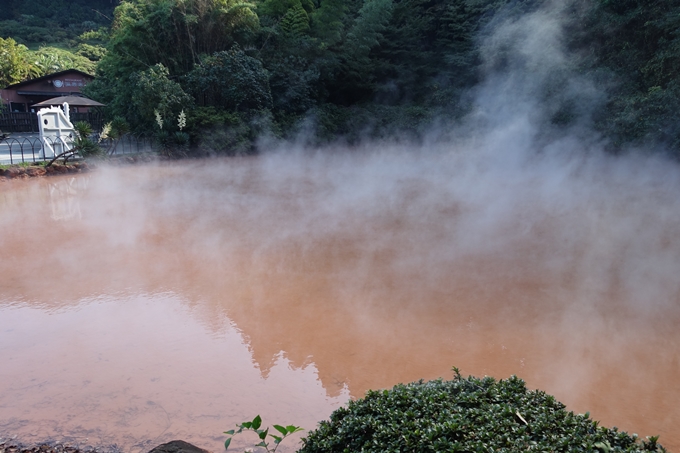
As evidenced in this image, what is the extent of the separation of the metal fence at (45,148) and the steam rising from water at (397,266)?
1644mm

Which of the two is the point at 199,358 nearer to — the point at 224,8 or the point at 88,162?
the point at 88,162

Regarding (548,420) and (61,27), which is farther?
(61,27)

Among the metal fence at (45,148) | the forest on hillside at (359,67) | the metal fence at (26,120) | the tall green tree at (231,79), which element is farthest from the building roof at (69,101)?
the tall green tree at (231,79)

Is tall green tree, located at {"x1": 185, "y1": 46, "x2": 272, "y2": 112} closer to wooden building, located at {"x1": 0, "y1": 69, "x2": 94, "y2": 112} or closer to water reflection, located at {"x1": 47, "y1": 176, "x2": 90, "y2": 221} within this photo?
water reflection, located at {"x1": 47, "y1": 176, "x2": 90, "y2": 221}

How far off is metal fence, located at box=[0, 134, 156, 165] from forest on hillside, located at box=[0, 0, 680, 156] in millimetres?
570

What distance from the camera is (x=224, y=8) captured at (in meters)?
15.7

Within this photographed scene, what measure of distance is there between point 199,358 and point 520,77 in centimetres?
1333

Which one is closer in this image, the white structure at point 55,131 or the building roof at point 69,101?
the white structure at point 55,131

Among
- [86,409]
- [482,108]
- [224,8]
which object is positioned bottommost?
[86,409]

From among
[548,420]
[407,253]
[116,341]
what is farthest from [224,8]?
[548,420]

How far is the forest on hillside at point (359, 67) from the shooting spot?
474 inches

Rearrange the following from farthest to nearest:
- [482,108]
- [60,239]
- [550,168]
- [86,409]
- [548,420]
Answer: [482,108] < [550,168] < [60,239] < [86,409] < [548,420]

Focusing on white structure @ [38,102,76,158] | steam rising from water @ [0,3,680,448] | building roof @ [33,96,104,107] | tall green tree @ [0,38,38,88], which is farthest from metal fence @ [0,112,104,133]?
steam rising from water @ [0,3,680,448]

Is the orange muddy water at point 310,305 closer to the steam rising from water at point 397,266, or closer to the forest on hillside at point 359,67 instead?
the steam rising from water at point 397,266
